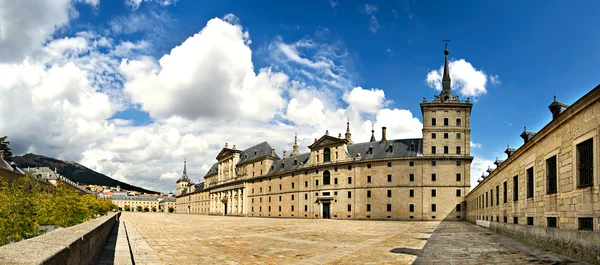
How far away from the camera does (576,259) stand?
39.4 ft

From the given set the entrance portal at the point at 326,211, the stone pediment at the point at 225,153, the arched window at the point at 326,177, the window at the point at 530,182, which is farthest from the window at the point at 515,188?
the stone pediment at the point at 225,153

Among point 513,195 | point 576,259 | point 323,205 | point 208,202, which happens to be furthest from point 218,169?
point 576,259

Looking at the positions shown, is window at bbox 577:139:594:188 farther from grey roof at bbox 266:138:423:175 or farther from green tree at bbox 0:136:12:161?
green tree at bbox 0:136:12:161

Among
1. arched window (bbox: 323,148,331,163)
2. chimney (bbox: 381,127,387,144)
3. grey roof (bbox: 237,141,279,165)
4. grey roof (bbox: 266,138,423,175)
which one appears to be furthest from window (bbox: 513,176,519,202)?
grey roof (bbox: 237,141,279,165)

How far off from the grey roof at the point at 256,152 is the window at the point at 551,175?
7732cm

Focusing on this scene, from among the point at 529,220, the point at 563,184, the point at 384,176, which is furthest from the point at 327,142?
the point at 563,184

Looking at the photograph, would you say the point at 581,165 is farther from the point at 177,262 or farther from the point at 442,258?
the point at 177,262

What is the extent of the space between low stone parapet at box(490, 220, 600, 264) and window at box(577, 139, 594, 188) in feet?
4.87

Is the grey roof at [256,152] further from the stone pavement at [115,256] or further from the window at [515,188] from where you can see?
the stone pavement at [115,256]

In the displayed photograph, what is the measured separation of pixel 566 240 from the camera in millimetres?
12852

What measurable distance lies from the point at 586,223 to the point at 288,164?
7361 cm

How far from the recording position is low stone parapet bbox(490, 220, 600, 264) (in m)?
11.0

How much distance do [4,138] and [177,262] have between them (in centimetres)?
8152

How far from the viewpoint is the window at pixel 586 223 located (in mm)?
11294
